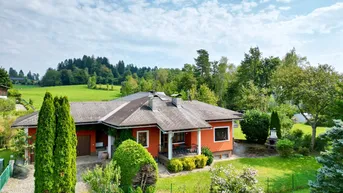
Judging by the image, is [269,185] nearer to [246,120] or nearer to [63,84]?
[246,120]

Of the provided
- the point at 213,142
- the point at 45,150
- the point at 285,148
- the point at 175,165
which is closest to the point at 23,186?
the point at 45,150

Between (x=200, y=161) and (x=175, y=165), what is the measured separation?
2150mm

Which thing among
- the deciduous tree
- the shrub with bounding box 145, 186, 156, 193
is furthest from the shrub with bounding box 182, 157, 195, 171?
the deciduous tree

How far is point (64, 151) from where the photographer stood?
10.4 metres

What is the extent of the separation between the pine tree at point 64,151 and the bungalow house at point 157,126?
18.7 feet

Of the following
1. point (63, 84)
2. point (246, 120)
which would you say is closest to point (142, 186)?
point (246, 120)

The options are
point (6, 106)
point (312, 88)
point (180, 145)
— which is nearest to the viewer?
point (180, 145)

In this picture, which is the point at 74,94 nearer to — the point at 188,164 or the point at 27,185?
the point at 27,185

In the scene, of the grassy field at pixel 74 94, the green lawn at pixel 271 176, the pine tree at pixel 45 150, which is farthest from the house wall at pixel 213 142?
the grassy field at pixel 74 94

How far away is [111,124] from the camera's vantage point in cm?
1733

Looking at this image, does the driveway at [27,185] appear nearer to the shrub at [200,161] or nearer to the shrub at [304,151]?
the shrub at [200,161]

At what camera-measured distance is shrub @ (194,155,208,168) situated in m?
17.2

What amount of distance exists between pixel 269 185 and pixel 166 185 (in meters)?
6.08

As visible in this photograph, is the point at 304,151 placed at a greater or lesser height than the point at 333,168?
lesser
